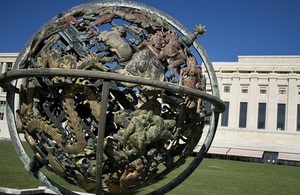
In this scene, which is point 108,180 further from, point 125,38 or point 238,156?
point 238,156

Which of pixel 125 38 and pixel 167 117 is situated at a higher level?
pixel 125 38

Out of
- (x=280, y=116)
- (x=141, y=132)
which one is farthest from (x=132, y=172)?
(x=280, y=116)

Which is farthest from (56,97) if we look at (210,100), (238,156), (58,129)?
(238,156)

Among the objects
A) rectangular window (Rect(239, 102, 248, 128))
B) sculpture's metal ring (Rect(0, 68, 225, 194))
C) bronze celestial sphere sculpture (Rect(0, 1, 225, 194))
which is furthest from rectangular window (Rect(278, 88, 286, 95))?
bronze celestial sphere sculpture (Rect(0, 1, 225, 194))

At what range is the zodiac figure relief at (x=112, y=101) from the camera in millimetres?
4012

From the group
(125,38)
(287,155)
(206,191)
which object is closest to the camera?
(125,38)

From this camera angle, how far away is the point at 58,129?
13.7 feet

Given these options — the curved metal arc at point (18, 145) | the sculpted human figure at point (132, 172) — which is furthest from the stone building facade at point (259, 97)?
the sculpted human figure at point (132, 172)

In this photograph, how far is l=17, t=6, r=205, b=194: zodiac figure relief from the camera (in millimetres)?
4012

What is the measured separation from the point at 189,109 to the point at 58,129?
1.41m

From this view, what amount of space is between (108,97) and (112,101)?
3.5 inches

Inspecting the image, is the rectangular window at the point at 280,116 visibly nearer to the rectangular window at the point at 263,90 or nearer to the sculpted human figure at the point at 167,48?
the rectangular window at the point at 263,90

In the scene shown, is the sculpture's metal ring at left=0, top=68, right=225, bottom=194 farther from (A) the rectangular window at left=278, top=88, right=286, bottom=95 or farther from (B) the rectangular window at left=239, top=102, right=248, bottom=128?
(A) the rectangular window at left=278, top=88, right=286, bottom=95

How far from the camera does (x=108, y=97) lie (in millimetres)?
3998
